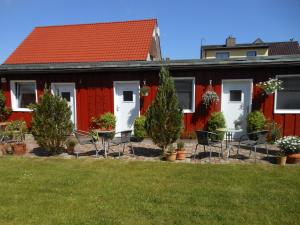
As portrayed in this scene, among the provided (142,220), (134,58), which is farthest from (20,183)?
(134,58)

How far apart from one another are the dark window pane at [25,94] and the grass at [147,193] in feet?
20.0

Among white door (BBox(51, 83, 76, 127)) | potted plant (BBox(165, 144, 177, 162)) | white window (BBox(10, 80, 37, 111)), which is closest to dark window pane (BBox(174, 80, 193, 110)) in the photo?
potted plant (BBox(165, 144, 177, 162))

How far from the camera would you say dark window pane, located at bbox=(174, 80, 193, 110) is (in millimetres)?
10843

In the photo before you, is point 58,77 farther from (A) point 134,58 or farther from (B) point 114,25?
(B) point 114,25

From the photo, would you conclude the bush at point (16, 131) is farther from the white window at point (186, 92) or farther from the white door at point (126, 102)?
the white window at point (186, 92)

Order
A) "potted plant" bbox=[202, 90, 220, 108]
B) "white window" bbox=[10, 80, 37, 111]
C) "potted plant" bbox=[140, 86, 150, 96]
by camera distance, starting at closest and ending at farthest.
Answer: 1. "potted plant" bbox=[202, 90, 220, 108]
2. "potted plant" bbox=[140, 86, 150, 96]
3. "white window" bbox=[10, 80, 37, 111]

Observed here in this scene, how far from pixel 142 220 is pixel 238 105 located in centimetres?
752

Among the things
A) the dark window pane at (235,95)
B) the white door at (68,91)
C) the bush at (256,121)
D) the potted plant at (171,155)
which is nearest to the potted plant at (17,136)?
the white door at (68,91)

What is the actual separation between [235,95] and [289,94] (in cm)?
193

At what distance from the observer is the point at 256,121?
380 inches

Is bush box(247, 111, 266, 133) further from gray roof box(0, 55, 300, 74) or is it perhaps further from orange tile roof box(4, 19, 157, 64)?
orange tile roof box(4, 19, 157, 64)

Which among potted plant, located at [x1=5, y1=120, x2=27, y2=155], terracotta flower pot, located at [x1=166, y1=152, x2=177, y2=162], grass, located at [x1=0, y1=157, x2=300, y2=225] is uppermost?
potted plant, located at [x1=5, y1=120, x2=27, y2=155]

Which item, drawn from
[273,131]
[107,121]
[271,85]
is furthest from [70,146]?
[271,85]

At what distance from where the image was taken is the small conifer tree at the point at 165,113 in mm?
7672
